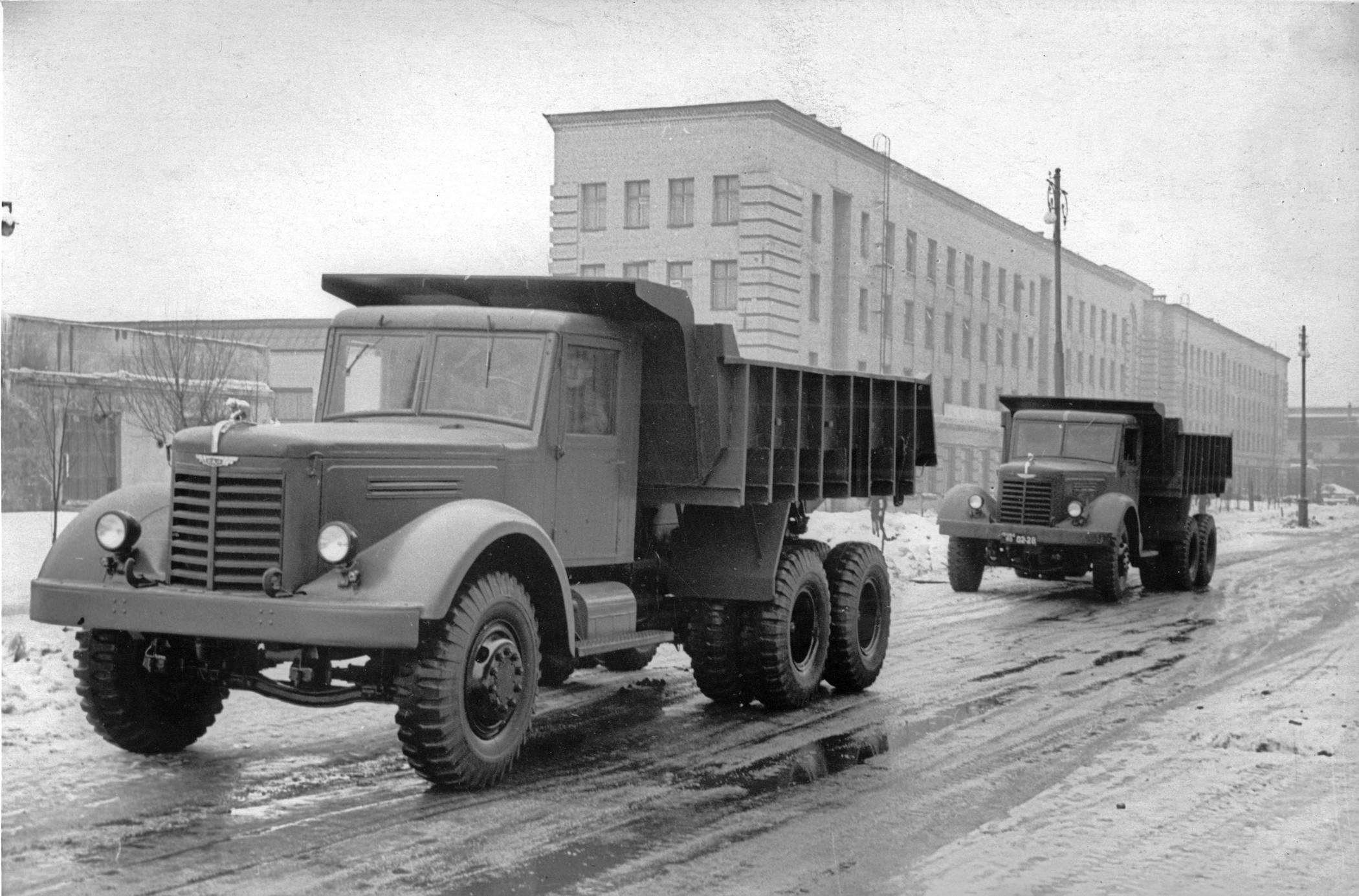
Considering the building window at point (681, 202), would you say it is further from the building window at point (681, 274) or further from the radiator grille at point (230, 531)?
the radiator grille at point (230, 531)

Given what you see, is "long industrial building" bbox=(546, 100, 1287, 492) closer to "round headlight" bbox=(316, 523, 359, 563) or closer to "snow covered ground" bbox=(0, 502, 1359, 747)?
"snow covered ground" bbox=(0, 502, 1359, 747)

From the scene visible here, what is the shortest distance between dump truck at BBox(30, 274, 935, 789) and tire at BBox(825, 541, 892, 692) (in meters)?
0.02

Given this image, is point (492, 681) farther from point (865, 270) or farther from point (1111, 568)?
point (865, 270)

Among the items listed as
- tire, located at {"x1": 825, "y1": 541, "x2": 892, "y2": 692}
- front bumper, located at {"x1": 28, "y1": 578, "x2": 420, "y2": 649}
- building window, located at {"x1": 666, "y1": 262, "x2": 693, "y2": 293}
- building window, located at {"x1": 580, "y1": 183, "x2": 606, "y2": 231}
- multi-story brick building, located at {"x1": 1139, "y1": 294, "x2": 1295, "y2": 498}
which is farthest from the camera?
multi-story brick building, located at {"x1": 1139, "y1": 294, "x2": 1295, "y2": 498}

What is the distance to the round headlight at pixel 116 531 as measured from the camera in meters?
7.14

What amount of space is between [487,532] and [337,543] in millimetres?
685

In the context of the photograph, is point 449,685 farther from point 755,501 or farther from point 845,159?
point 845,159

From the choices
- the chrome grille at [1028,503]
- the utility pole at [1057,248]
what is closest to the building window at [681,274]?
the chrome grille at [1028,503]

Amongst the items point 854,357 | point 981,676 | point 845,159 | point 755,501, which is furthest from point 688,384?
point 854,357

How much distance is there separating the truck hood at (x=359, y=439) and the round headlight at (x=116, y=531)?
0.43 metres

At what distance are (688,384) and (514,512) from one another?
6.40ft

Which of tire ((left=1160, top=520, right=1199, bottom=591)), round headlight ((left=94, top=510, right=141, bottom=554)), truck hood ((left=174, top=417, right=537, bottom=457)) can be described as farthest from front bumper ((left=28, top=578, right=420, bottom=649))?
tire ((left=1160, top=520, right=1199, bottom=591))

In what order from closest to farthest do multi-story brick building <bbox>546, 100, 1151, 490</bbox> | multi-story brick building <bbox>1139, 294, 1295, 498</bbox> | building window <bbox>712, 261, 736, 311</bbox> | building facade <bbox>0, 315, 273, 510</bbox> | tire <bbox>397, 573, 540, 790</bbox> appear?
tire <bbox>397, 573, 540, 790</bbox> → building facade <bbox>0, 315, 273, 510</bbox> → multi-story brick building <bbox>546, 100, 1151, 490</bbox> → building window <bbox>712, 261, 736, 311</bbox> → multi-story brick building <bbox>1139, 294, 1295, 498</bbox>

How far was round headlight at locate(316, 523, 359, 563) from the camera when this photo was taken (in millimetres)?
6805
